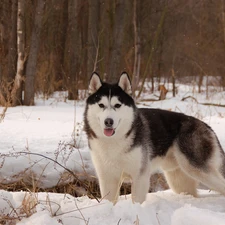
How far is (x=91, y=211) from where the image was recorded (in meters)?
2.28

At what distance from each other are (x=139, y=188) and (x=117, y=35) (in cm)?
678

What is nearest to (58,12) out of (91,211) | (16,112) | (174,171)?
(16,112)

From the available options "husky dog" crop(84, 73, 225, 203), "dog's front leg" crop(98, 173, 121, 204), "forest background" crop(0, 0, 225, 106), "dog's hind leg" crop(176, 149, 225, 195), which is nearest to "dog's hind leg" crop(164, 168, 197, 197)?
"husky dog" crop(84, 73, 225, 203)

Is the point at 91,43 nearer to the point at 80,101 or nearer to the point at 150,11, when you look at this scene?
the point at 80,101

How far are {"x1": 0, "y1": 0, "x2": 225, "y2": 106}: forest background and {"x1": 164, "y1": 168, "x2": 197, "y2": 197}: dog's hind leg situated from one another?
2.77 meters

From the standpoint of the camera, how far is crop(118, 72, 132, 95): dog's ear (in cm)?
314

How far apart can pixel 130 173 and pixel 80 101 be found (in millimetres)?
7344

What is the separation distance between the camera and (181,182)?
3.60m

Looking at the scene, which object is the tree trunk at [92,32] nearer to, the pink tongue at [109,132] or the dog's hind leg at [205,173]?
the dog's hind leg at [205,173]

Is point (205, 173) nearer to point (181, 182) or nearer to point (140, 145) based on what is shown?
point (181, 182)

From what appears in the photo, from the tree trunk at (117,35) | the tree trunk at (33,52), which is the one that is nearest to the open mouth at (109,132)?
the tree trunk at (33,52)

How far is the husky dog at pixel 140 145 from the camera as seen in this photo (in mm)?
2922

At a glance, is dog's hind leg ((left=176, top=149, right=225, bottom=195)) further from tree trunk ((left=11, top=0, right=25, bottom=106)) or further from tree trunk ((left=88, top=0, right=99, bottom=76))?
tree trunk ((left=88, top=0, right=99, bottom=76))

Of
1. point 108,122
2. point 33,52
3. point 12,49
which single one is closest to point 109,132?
point 108,122
